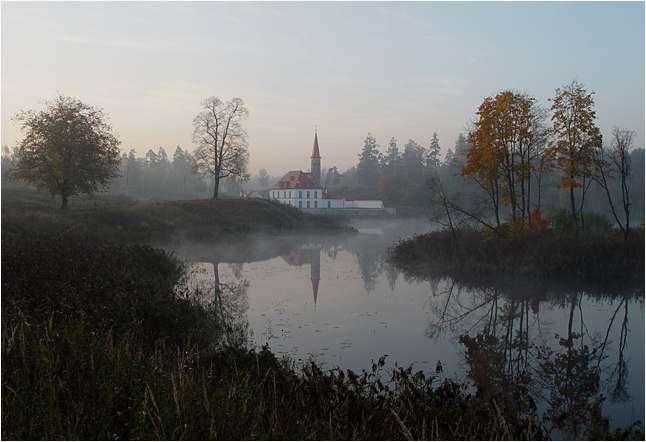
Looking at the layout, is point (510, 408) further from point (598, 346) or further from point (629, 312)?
point (629, 312)

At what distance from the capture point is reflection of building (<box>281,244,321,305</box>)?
21078 millimetres

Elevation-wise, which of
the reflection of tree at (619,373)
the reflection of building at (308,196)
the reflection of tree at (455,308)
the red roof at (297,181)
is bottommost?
the reflection of tree at (619,373)

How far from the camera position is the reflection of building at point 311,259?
69.2 ft

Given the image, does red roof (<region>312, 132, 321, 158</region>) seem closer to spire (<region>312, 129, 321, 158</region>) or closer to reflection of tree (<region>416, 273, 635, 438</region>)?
spire (<region>312, 129, 321, 158</region>)

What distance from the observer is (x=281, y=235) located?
45.8 m

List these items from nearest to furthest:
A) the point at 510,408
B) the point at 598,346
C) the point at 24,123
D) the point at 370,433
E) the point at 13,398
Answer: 1. the point at 13,398
2. the point at 370,433
3. the point at 510,408
4. the point at 598,346
5. the point at 24,123

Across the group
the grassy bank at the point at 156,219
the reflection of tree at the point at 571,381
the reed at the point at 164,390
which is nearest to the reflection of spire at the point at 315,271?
the reed at the point at 164,390

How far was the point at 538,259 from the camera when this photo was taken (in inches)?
870

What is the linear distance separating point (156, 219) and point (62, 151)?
8.13 m

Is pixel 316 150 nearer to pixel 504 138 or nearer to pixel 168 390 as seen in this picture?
pixel 504 138

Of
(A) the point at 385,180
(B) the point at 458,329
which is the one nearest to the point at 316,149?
(A) the point at 385,180

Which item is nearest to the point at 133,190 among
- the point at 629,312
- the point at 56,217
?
the point at 56,217

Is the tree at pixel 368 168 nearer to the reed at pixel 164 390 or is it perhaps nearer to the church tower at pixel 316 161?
the church tower at pixel 316 161

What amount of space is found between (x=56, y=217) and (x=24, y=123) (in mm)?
9952
